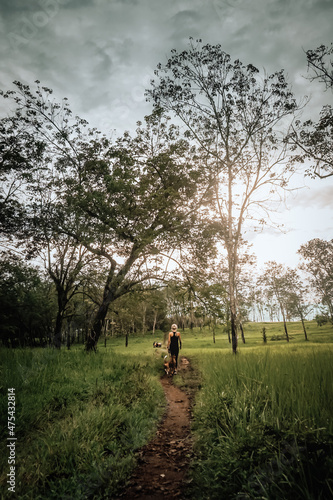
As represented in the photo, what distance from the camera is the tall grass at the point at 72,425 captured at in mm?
2986

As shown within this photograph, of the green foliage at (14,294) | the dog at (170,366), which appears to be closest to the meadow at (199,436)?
the dog at (170,366)

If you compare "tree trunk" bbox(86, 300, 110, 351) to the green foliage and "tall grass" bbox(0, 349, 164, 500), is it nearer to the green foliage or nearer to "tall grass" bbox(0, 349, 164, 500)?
the green foliage

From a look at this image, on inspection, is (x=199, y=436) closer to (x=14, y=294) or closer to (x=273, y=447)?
(x=273, y=447)

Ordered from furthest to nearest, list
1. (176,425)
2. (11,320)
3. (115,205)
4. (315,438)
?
(11,320) < (115,205) < (176,425) < (315,438)

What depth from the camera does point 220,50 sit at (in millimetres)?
12898

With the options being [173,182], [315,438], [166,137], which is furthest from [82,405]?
[166,137]

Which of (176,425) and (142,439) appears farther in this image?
(176,425)

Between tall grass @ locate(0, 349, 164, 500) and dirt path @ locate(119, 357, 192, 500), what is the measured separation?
0.21m

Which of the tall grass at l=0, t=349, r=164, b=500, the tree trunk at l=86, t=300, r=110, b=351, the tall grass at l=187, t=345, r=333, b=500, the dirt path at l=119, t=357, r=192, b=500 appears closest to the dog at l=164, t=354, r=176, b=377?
the tall grass at l=0, t=349, r=164, b=500

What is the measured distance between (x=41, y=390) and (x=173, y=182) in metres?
11.3

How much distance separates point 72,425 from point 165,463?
1.84m

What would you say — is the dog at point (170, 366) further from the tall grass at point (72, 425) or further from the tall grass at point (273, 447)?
the tall grass at point (273, 447)

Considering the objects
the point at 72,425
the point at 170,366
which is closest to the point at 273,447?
the point at 72,425

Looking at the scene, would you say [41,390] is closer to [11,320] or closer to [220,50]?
[220,50]
